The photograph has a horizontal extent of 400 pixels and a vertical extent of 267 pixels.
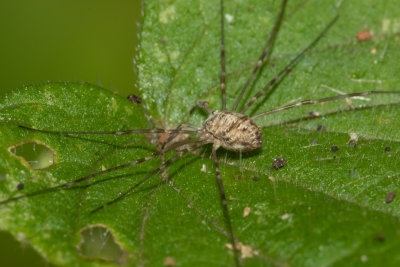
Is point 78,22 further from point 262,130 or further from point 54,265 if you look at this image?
point 54,265

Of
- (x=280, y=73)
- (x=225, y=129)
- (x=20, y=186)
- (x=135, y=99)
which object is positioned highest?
(x=135, y=99)

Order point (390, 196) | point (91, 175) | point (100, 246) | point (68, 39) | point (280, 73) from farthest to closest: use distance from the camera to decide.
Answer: point (68, 39) < point (280, 73) < point (91, 175) < point (390, 196) < point (100, 246)

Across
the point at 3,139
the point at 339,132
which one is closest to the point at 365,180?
the point at 339,132

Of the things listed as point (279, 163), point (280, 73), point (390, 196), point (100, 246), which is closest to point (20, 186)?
point (100, 246)

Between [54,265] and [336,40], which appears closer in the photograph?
[54,265]

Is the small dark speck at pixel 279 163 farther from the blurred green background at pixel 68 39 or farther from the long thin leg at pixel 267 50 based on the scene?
the blurred green background at pixel 68 39

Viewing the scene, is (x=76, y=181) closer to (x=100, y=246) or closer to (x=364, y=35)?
(x=100, y=246)

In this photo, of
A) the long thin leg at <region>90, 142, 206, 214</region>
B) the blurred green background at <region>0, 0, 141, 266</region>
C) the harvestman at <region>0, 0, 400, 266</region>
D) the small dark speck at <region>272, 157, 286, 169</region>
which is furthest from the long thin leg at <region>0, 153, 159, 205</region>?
the blurred green background at <region>0, 0, 141, 266</region>
